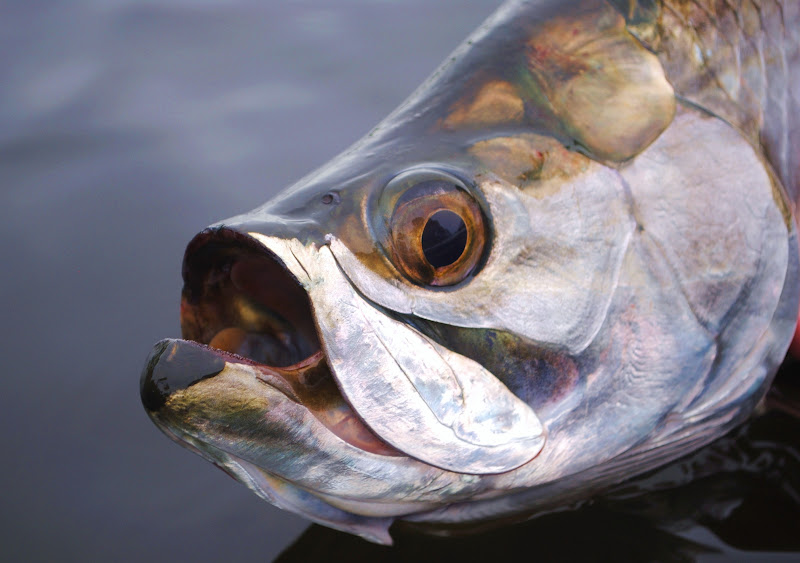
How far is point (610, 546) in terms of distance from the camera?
4.38ft

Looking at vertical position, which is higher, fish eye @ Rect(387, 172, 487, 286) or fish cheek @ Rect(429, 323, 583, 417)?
fish eye @ Rect(387, 172, 487, 286)

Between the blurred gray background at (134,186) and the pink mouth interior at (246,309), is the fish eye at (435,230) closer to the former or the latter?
the pink mouth interior at (246,309)

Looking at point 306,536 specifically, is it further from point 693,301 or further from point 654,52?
point 654,52

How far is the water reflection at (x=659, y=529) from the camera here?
1.33 m

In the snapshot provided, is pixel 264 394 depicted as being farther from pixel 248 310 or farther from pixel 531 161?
pixel 531 161

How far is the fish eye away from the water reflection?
0.54 metres

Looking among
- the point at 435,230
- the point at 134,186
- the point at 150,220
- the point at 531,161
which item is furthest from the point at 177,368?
the point at 134,186

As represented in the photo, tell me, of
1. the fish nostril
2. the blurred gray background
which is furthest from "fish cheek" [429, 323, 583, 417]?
the blurred gray background

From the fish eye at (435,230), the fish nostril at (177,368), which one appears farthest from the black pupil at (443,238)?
the fish nostril at (177,368)

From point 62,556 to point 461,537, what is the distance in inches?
28.4

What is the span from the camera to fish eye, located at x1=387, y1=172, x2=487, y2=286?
3.44ft

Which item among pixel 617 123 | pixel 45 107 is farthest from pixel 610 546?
pixel 45 107

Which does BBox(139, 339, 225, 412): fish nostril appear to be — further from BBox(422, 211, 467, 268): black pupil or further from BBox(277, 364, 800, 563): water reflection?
BBox(277, 364, 800, 563): water reflection

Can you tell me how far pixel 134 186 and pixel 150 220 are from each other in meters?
0.19
